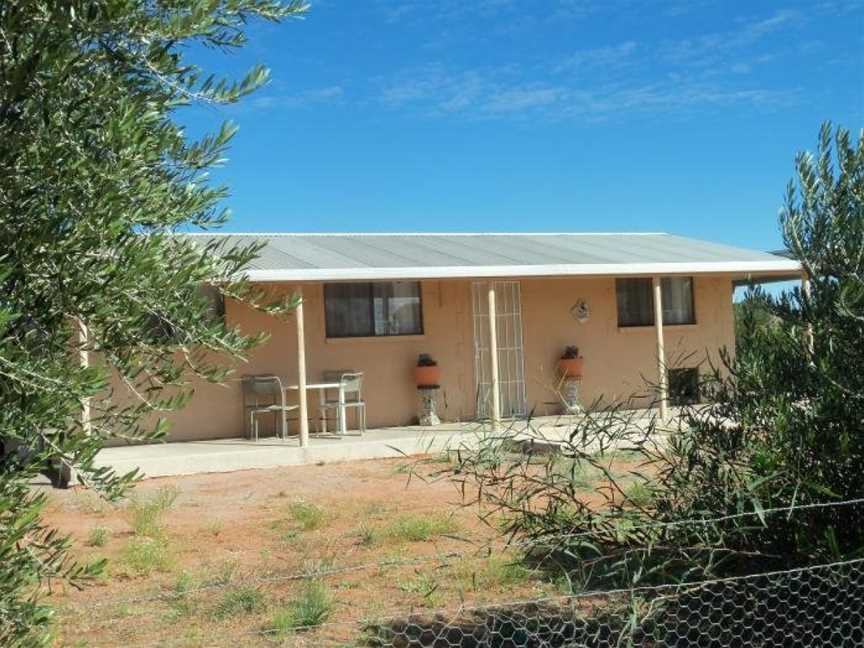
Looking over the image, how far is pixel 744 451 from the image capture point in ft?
16.0

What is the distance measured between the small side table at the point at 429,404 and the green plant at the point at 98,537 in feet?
22.4

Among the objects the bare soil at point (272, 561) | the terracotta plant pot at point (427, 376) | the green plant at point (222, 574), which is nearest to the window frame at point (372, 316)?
the terracotta plant pot at point (427, 376)

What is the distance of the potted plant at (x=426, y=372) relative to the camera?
14789mm

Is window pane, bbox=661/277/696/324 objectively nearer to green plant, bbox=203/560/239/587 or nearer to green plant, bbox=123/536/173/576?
green plant, bbox=123/536/173/576

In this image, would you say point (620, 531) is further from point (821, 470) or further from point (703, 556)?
point (821, 470)

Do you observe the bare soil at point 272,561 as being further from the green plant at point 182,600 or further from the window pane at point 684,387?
the window pane at point 684,387

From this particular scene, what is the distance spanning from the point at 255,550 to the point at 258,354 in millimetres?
6291

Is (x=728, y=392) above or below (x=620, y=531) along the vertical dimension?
above

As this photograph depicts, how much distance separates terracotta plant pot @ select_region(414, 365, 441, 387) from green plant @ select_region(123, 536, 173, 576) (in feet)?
23.2

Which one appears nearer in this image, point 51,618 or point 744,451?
point 51,618

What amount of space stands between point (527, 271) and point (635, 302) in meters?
3.48

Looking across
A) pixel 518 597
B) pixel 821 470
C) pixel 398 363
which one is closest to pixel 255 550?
pixel 518 597

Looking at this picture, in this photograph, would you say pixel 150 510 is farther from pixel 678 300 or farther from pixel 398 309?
pixel 678 300

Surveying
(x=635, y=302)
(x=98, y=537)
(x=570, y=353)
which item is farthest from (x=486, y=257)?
(x=98, y=537)
